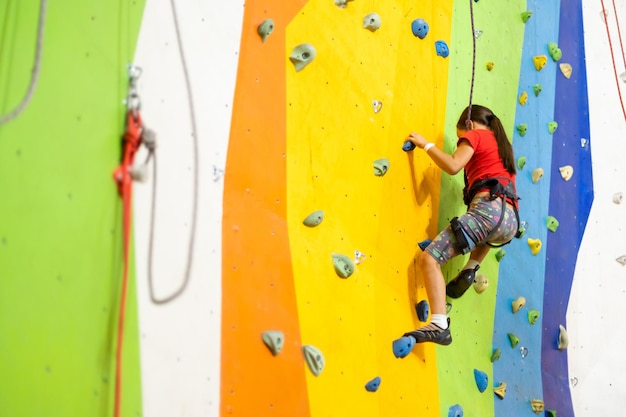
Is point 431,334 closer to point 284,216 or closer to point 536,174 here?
point 284,216

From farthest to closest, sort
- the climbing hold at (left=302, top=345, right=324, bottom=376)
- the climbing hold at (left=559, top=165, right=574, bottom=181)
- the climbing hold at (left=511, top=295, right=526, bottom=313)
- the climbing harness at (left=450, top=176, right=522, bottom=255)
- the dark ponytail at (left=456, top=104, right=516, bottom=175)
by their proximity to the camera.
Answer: the climbing hold at (left=559, top=165, right=574, bottom=181) < the climbing hold at (left=511, top=295, right=526, bottom=313) < the dark ponytail at (left=456, top=104, right=516, bottom=175) < the climbing harness at (left=450, top=176, right=522, bottom=255) < the climbing hold at (left=302, top=345, right=324, bottom=376)

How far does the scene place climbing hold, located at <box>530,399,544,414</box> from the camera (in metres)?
2.73

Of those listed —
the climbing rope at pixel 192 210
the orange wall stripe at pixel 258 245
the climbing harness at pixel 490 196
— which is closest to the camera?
the climbing rope at pixel 192 210

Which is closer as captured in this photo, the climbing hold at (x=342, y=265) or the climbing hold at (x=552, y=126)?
the climbing hold at (x=342, y=265)

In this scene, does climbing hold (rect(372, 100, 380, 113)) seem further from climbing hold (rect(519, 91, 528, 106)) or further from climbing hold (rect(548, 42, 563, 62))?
climbing hold (rect(548, 42, 563, 62))

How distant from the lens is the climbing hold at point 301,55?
2068mm

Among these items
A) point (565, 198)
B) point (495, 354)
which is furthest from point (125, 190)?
point (565, 198)

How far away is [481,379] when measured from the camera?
8.15ft

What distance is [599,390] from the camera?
305cm

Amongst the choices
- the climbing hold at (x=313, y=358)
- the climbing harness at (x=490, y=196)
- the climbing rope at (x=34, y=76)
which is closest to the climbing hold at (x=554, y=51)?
the climbing harness at (x=490, y=196)

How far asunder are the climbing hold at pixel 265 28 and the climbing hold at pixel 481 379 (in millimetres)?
1296

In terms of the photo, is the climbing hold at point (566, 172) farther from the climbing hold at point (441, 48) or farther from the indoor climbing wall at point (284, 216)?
the climbing hold at point (441, 48)

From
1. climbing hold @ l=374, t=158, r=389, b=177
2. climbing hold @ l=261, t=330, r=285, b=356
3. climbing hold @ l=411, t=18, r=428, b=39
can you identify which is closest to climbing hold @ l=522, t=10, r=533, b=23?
climbing hold @ l=411, t=18, r=428, b=39

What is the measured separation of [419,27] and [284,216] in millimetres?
876
